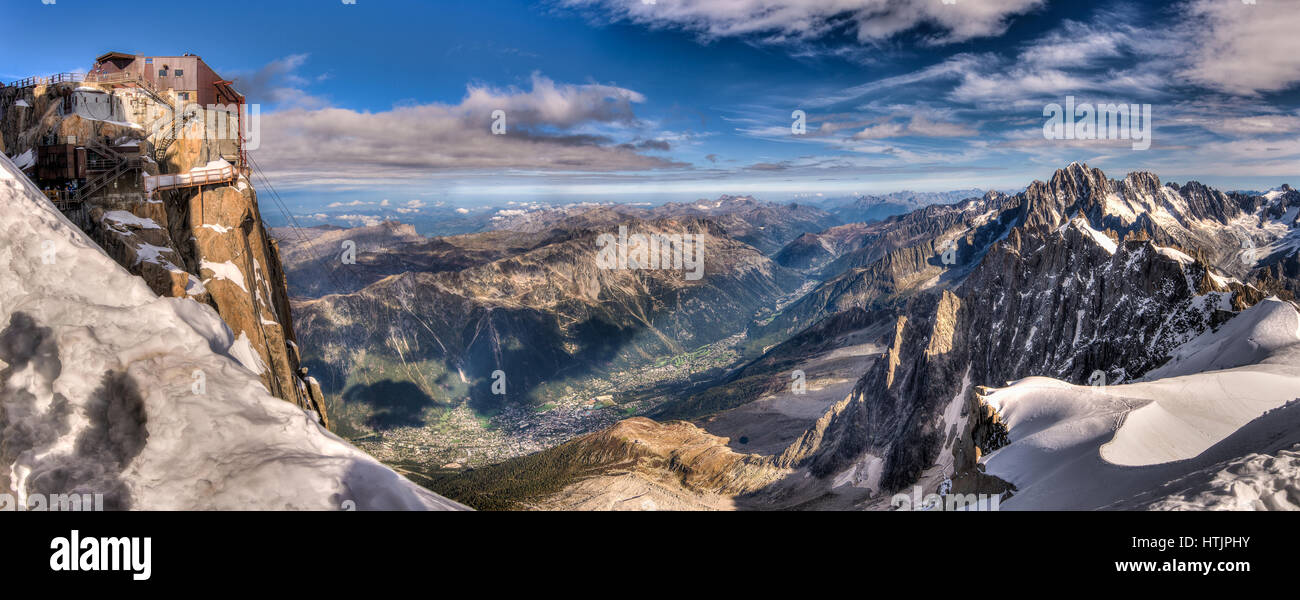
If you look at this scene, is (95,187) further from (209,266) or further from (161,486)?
(161,486)

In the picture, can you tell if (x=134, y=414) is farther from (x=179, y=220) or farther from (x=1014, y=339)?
(x=1014, y=339)

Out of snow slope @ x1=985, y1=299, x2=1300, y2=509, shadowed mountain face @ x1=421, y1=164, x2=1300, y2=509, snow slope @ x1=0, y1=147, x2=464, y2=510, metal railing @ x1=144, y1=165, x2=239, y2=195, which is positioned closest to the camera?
snow slope @ x1=0, y1=147, x2=464, y2=510

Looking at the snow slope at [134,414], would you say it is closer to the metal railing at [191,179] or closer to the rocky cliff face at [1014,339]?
the metal railing at [191,179]

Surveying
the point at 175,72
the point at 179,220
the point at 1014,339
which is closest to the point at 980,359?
the point at 1014,339

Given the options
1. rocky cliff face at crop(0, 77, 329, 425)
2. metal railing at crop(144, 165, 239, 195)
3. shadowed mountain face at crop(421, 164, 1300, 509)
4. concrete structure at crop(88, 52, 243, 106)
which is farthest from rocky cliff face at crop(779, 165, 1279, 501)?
concrete structure at crop(88, 52, 243, 106)

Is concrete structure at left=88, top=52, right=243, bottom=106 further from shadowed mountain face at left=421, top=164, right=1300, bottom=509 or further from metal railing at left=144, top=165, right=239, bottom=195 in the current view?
shadowed mountain face at left=421, top=164, right=1300, bottom=509

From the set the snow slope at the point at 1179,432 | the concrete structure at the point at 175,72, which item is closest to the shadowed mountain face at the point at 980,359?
the snow slope at the point at 1179,432

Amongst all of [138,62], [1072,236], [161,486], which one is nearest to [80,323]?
[161,486]
